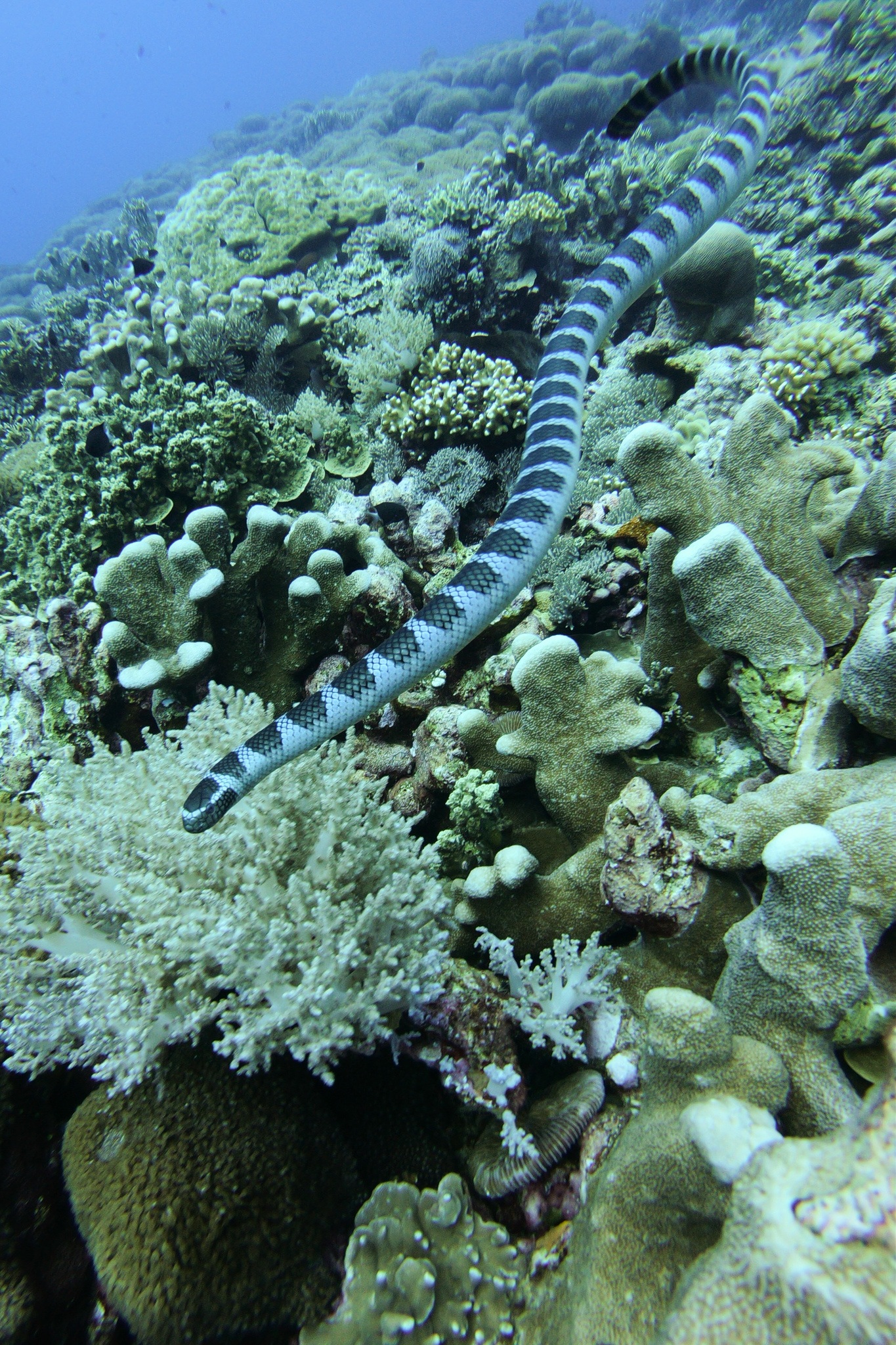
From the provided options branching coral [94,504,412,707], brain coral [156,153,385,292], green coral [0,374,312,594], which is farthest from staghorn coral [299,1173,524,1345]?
brain coral [156,153,385,292]

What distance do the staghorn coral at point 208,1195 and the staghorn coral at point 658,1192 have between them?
624 mm

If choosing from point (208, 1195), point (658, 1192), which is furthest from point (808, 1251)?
point (208, 1195)

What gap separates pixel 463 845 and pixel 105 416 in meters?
3.84

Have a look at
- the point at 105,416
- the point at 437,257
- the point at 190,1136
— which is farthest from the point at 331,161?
the point at 190,1136

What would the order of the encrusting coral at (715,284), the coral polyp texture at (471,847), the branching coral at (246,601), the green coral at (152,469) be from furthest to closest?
the encrusting coral at (715,284), the green coral at (152,469), the branching coral at (246,601), the coral polyp texture at (471,847)

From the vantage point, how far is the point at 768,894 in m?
1.44

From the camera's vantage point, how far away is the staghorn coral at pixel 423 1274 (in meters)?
1.49

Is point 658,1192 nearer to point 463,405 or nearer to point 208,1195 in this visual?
point 208,1195

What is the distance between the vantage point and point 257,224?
318 inches

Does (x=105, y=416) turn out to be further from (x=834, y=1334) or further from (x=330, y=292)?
(x=834, y=1334)

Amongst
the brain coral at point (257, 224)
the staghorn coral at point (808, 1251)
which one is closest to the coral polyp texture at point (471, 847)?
the staghorn coral at point (808, 1251)

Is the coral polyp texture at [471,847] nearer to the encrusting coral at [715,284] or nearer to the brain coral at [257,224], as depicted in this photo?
the encrusting coral at [715,284]

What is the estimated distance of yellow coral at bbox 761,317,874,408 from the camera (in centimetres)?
392

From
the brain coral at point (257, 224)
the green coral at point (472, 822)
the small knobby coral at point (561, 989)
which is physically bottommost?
the small knobby coral at point (561, 989)
